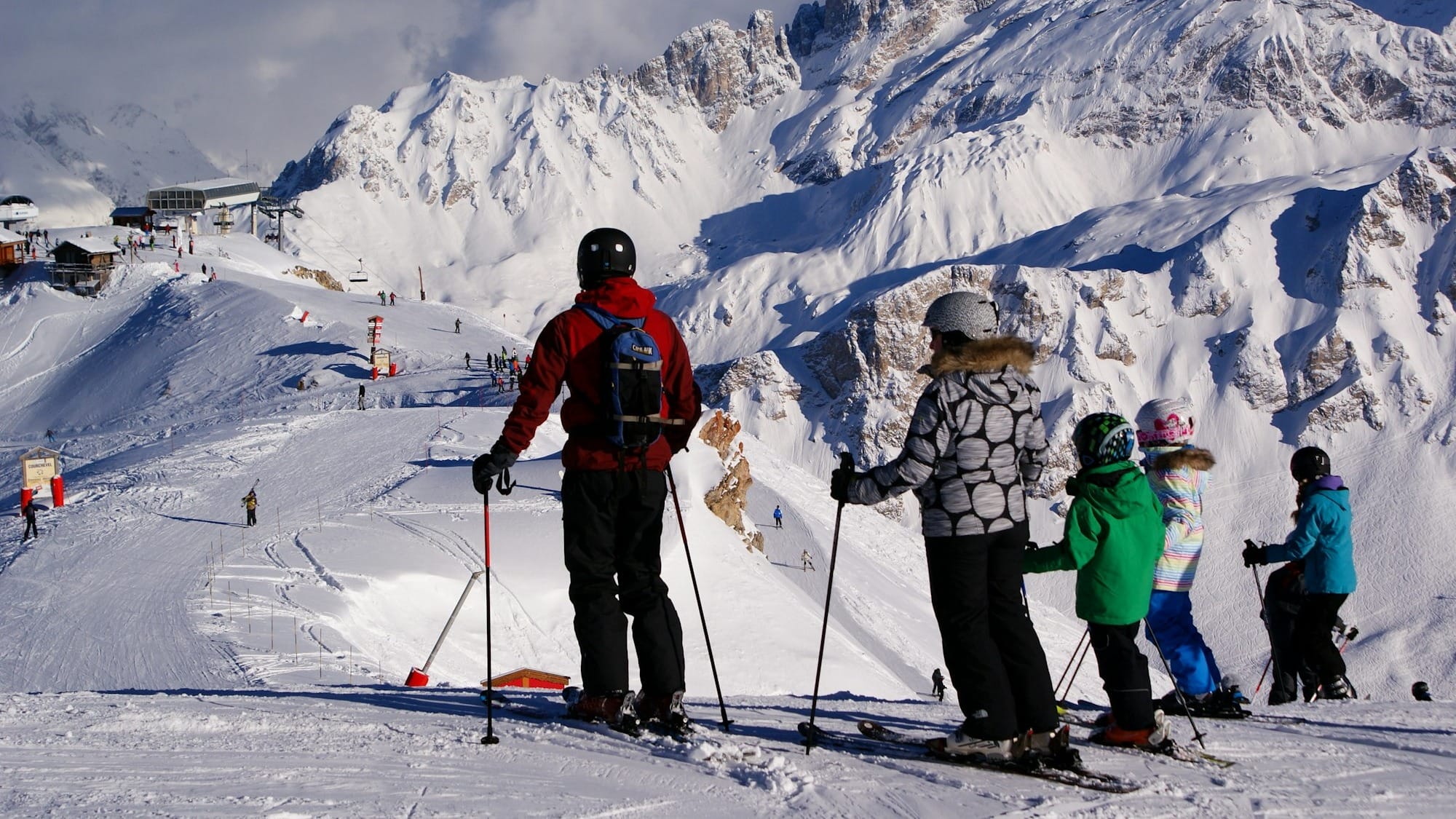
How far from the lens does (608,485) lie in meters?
5.52

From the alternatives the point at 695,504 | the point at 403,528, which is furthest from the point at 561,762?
the point at 695,504

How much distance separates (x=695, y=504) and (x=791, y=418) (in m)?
136

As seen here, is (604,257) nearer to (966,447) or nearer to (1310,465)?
(966,447)

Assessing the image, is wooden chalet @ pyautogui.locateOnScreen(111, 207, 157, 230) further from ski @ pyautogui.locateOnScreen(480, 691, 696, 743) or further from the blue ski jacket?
the blue ski jacket

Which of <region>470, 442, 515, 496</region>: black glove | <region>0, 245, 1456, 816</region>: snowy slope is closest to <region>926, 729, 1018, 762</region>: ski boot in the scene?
<region>0, 245, 1456, 816</region>: snowy slope

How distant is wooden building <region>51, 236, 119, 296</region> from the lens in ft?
199

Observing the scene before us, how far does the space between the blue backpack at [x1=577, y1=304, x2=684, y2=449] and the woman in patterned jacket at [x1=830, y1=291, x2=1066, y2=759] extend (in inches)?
38.5

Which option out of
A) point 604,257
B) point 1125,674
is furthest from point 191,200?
point 1125,674

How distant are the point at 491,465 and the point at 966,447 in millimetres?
2209

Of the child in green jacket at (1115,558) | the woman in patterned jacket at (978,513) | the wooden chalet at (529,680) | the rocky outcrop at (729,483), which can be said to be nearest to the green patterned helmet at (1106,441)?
the child in green jacket at (1115,558)

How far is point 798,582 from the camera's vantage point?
34750 mm

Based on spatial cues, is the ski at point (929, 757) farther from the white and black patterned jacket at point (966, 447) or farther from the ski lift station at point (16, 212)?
the ski lift station at point (16, 212)

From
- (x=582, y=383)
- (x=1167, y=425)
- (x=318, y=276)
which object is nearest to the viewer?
(x=582, y=383)

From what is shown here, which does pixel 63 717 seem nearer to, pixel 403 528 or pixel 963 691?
pixel 963 691
